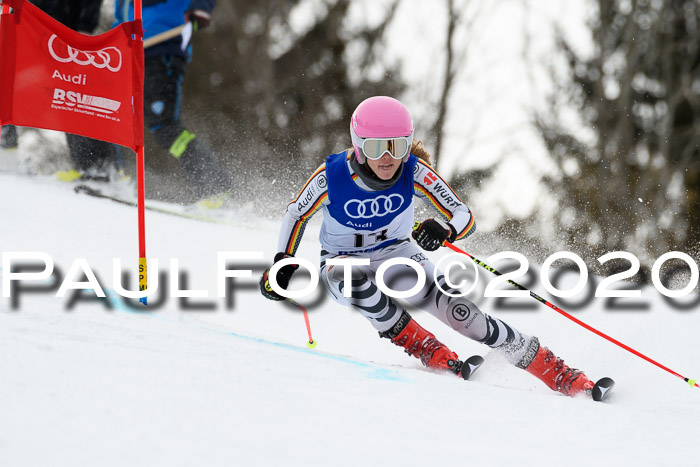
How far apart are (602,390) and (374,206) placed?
1311mm

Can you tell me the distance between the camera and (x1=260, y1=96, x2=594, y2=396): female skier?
3.30 m

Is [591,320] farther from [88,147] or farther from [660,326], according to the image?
[88,147]

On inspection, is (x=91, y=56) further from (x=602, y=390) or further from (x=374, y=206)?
(x=602, y=390)

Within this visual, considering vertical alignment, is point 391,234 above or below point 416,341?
above

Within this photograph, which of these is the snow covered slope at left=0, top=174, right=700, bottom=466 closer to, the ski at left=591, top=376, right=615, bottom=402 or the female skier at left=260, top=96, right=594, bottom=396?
the ski at left=591, top=376, right=615, bottom=402

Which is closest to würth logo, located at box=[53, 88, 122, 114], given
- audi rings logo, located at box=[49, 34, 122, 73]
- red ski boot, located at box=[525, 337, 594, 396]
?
audi rings logo, located at box=[49, 34, 122, 73]

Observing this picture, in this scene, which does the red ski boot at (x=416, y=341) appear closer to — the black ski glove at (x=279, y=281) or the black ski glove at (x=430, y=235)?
the black ski glove at (x=430, y=235)

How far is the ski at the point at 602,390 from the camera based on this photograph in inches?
123

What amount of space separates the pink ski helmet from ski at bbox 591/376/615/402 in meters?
1.34

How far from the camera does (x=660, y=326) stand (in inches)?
173

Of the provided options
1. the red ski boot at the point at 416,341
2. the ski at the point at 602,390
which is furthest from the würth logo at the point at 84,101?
the ski at the point at 602,390

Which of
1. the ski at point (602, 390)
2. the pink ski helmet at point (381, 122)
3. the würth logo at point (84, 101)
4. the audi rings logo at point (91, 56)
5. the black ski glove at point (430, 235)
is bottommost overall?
the ski at point (602, 390)

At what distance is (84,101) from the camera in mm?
3604

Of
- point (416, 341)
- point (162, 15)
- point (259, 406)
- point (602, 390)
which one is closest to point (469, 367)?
point (416, 341)
